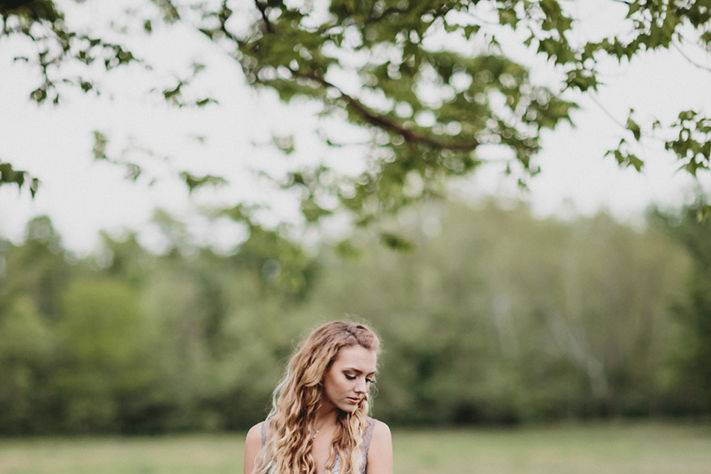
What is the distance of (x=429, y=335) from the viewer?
41.9 m

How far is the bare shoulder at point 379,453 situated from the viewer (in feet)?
12.5

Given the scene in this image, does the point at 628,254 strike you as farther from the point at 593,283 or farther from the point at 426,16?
the point at 426,16

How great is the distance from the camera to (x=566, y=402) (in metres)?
43.5

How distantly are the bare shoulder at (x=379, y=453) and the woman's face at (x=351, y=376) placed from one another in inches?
7.1

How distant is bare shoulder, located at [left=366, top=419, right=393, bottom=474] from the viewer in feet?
12.5

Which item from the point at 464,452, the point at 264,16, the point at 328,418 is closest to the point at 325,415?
the point at 328,418

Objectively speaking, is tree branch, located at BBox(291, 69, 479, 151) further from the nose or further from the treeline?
the treeline

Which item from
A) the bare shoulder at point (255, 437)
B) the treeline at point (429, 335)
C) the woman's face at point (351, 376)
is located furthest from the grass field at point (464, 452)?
the woman's face at point (351, 376)

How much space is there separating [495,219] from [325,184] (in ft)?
103

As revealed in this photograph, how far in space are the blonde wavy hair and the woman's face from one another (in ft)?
0.11

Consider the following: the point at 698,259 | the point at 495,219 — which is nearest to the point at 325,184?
the point at 698,259

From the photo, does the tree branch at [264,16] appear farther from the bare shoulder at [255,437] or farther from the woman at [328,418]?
the bare shoulder at [255,437]

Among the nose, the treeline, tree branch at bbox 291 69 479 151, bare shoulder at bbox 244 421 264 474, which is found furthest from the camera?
the treeline

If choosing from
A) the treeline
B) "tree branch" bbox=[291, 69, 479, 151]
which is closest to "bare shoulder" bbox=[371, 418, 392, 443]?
"tree branch" bbox=[291, 69, 479, 151]
